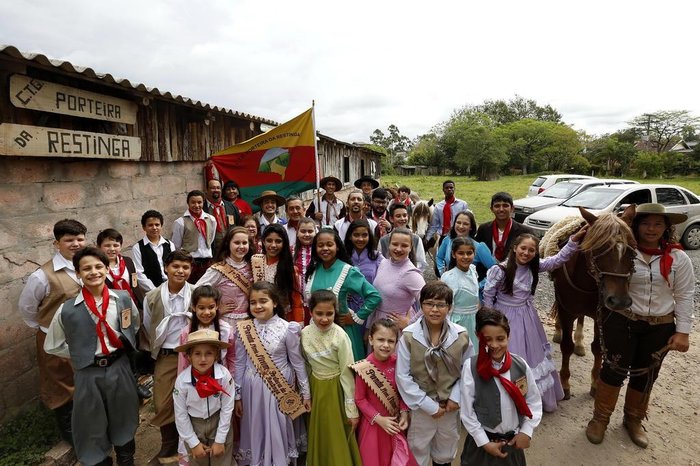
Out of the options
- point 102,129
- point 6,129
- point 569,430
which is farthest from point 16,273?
point 569,430

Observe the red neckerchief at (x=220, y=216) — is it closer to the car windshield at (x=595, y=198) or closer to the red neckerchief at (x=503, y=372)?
the red neckerchief at (x=503, y=372)

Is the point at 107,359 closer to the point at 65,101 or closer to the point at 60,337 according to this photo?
the point at 60,337

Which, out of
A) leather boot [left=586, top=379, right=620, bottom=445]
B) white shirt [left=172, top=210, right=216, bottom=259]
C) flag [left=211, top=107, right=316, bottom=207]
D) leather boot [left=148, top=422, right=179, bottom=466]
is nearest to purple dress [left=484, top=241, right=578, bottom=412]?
leather boot [left=586, top=379, right=620, bottom=445]

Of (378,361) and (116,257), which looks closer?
(378,361)

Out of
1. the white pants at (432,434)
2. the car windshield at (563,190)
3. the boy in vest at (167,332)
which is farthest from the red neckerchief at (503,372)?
the car windshield at (563,190)

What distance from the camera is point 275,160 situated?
5602 mm

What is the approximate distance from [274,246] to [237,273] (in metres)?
0.37

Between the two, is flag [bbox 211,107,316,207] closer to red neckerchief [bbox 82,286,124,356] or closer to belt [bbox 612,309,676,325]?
red neckerchief [bbox 82,286,124,356]

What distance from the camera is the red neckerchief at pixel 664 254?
109 inches

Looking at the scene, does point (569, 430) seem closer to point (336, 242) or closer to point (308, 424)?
point (308, 424)

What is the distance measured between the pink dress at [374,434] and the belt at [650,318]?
6.16ft

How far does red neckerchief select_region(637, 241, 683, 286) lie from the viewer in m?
2.77

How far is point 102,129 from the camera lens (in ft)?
13.1

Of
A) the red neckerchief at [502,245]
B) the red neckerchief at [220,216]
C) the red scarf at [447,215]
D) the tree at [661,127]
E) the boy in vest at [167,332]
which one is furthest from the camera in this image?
the tree at [661,127]
